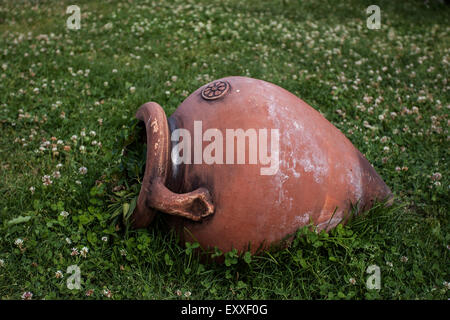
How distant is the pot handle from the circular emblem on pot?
0.34 m

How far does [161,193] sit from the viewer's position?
2.25 m

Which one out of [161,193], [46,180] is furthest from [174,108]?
[161,193]

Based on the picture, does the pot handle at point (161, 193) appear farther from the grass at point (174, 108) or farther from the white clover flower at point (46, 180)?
the white clover flower at point (46, 180)

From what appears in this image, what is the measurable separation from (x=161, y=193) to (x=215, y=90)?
0.78 meters

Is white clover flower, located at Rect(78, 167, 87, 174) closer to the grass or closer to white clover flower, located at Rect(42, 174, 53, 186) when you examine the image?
the grass

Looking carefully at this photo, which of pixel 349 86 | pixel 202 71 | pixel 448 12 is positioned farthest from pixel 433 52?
pixel 202 71

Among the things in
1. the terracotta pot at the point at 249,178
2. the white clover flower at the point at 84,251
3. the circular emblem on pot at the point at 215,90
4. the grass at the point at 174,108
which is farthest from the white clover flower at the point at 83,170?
the circular emblem on pot at the point at 215,90

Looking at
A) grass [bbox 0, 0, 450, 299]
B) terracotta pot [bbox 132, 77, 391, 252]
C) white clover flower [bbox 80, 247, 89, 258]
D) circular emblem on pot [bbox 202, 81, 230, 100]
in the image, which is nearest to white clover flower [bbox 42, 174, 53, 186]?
grass [bbox 0, 0, 450, 299]

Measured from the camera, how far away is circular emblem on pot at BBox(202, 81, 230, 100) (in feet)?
8.33

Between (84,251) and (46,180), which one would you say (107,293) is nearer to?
(84,251)

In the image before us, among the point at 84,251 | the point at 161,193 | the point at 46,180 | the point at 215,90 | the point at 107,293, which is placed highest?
the point at 215,90

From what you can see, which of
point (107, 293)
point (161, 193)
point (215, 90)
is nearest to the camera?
point (161, 193)

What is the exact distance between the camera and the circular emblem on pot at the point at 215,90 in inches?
99.9

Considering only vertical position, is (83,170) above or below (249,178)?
below
